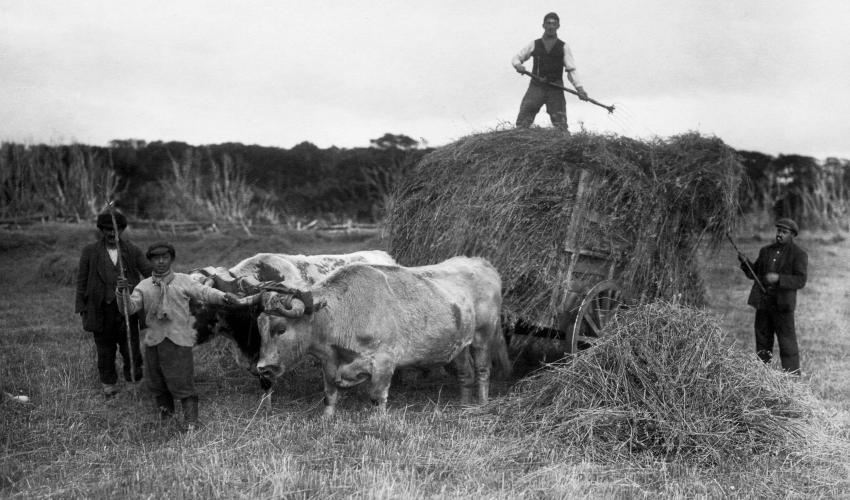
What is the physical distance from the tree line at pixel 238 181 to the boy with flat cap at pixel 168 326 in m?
24.7

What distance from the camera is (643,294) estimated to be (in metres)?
7.51

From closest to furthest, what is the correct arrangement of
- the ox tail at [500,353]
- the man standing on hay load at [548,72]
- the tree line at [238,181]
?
1. the ox tail at [500,353]
2. the man standing on hay load at [548,72]
3. the tree line at [238,181]

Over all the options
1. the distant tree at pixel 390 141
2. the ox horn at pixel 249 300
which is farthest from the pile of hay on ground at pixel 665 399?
the distant tree at pixel 390 141

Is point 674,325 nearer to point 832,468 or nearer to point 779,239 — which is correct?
point 832,468

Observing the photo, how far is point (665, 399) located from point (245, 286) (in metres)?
3.75

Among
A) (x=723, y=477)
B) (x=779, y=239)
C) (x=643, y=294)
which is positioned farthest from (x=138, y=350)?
(x=779, y=239)

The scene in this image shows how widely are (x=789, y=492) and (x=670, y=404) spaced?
108 cm

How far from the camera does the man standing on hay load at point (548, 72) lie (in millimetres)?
9938

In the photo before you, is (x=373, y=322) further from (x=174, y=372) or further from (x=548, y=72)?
(x=548, y=72)

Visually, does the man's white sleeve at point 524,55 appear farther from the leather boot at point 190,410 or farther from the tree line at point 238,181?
the tree line at point 238,181

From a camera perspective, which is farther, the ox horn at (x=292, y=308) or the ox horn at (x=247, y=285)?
the ox horn at (x=247, y=285)

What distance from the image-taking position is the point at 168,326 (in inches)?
243

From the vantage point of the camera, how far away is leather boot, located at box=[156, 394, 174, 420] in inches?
252

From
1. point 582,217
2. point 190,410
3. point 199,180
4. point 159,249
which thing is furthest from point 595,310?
point 199,180
